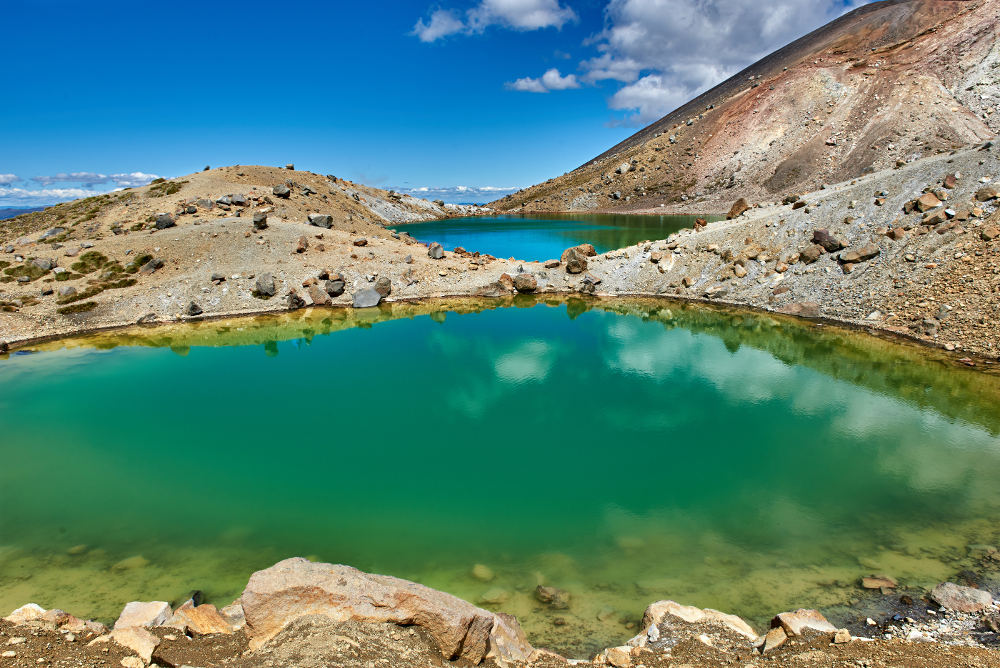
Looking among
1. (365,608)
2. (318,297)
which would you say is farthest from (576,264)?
(365,608)

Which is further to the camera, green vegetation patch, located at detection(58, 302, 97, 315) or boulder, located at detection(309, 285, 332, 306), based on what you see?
boulder, located at detection(309, 285, 332, 306)

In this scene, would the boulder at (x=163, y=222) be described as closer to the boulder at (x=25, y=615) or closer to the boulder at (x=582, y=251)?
the boulder at (x=582, y=251)

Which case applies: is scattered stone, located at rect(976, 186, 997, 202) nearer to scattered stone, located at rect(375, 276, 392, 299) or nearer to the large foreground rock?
the large foreground rock

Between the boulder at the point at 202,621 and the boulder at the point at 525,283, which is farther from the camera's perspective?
the boulder at the point at 525,283

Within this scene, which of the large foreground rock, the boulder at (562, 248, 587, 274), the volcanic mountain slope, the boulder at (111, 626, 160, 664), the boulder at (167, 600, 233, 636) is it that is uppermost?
the volcanic mountain slope

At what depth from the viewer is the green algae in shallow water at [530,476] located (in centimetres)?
1120

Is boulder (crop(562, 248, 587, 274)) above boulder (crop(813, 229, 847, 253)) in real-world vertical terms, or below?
below

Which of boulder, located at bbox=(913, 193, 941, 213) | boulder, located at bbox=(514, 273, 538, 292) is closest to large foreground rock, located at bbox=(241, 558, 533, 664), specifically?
boulder, located at bbox=(514, 273, 538, 292)

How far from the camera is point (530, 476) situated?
14.9 m

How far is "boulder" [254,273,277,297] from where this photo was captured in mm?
35625

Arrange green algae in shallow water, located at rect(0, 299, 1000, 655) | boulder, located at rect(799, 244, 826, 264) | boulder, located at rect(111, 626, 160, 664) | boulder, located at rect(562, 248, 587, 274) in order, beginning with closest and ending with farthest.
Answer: boulder, located at rect(111, 626, 160, 664) → green algae in shallow water, located at rect(0, 299, 1000, 655) → boulder, located at rect(799, 244, 826, 264) → boulder, located at rect(562, 248, 587, 274)

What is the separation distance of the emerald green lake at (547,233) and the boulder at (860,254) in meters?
24.1

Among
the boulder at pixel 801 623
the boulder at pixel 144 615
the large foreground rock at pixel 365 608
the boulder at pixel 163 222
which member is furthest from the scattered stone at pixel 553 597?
the boulder at pixel 163 222

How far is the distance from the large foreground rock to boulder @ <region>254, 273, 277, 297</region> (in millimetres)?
30608
